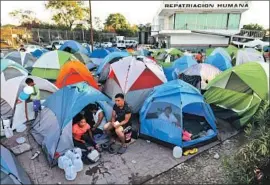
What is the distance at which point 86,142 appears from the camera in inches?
180

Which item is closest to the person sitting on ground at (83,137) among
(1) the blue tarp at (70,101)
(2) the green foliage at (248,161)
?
(1) the blue tarp at (70,101)

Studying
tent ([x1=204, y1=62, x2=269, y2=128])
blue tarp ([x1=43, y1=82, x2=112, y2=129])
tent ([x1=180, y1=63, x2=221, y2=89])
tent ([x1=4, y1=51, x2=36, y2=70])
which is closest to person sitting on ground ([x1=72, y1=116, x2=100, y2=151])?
blue tarp ([x1=43, y1=82, x2=112, y2=129])

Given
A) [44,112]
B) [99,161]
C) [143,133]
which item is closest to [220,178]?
[143,133]

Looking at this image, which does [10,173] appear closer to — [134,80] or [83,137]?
[83,137]

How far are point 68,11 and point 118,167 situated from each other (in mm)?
39431

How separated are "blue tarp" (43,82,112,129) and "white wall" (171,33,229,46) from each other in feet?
91.3

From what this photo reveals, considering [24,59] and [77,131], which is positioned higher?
[24,59]

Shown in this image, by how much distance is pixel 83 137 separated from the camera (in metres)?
4.54

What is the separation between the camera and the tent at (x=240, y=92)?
17.8ft

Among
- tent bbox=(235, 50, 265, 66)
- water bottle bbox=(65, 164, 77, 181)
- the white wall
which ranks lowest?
water bottle bbox=(65, 164, 77, 181)

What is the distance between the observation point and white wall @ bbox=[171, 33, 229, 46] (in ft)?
99.4

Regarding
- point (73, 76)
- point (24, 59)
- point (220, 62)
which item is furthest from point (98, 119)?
point (220, 62)

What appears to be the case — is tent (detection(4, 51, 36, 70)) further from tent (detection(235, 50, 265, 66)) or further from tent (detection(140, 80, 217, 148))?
tent (detection(235, 50, 265, 66))

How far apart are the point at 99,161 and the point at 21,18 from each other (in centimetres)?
4333
